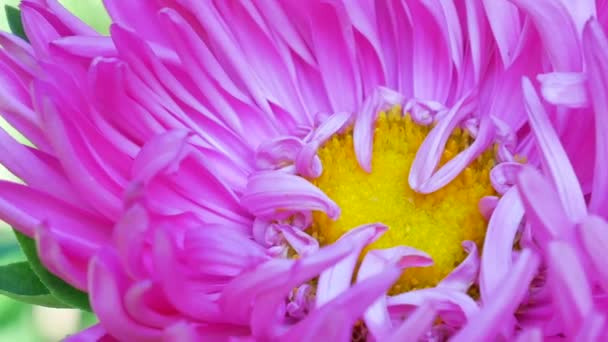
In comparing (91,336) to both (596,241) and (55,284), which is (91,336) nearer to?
(55,284)

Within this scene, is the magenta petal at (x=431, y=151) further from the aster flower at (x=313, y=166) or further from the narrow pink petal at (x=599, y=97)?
the narrow pink petal at (x=599, y=97)

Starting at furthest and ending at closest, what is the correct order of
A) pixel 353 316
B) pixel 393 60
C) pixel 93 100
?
pixel 393 60
pixel 93 100
pixel 353 316

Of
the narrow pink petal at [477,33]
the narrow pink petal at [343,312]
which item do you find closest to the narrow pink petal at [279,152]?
the narrow pink petal at [477,33]

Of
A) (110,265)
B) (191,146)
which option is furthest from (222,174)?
(110,265)

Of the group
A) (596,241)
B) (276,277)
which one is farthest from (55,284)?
(596,241)

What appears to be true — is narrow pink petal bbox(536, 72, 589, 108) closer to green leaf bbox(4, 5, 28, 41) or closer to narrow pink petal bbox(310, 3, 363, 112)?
narrow pink petal bbox(310, 3, 363, 112)

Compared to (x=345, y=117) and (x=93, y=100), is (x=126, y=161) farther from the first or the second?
(x=345, y=117)

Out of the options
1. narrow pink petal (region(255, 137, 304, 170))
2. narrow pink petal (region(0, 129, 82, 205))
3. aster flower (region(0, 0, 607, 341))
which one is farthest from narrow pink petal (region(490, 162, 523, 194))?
narrow pink petal (region(0, 129, 82, 205))
